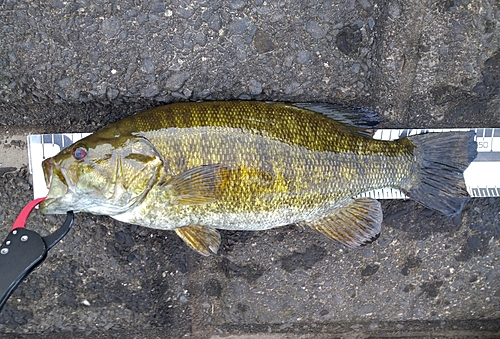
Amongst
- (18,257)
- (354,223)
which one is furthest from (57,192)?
(354,223)

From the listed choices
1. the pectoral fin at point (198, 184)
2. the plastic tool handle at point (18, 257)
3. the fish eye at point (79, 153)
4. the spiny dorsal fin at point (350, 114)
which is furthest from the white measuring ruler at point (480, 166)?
the plastic tool handle at point (18, 257)

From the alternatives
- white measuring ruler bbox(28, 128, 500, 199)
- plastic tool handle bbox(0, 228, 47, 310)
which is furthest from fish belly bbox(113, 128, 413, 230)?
plastic tool handle bbox(0, 228, 47, 310)

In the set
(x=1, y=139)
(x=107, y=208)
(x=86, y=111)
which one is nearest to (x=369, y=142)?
(x=107, y=208)

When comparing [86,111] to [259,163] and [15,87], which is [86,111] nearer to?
[15,87]

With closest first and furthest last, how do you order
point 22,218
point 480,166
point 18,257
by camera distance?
point 18,257
point 22,218
point 480,166

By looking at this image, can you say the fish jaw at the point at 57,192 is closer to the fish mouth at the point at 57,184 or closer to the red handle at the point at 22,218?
the fish mouth at the point at 57,184

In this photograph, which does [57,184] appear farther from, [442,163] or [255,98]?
[442,163]

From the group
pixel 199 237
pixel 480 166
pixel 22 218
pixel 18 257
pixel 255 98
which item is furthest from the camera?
pixel 480 166
